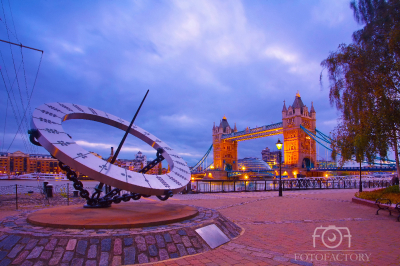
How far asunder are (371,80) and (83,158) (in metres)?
9.56

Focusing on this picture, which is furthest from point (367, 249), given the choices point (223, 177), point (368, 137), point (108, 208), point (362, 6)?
point (223, 177)

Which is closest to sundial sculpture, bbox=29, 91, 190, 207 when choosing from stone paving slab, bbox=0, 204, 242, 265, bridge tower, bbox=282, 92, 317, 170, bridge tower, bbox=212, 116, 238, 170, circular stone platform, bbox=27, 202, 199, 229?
circular stone platform, bbox=27, 202, 199, 229

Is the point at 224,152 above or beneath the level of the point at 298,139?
beneath

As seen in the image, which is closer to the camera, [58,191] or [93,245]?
[93,245]

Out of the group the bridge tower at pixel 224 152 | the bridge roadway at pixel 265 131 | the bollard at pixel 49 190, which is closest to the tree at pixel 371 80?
the bollard at pixel 49 190

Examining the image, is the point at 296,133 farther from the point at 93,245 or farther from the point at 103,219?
the point at 93,245

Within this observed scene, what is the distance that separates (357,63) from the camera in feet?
32.2

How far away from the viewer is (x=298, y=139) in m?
51.8

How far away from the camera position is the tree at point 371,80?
8.93 metres

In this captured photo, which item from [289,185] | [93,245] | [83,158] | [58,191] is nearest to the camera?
[93,245]

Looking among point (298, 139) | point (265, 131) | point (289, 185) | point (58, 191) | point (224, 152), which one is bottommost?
point (289, 185)

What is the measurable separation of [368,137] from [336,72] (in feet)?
10.4

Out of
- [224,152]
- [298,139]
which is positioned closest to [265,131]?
[298,139]

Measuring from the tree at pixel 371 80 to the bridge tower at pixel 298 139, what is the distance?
134 feet
